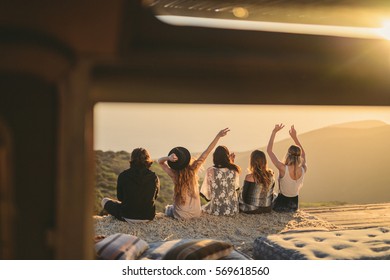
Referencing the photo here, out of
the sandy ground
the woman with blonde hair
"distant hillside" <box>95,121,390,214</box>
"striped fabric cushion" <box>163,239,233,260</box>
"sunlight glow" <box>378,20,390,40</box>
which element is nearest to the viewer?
"sunlight glow" <box>378,20,390,40</box>

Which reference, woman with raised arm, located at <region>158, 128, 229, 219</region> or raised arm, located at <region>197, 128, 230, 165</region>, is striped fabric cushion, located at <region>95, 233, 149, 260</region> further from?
raised arm, located at <region>197, 128, 230, 165</region>

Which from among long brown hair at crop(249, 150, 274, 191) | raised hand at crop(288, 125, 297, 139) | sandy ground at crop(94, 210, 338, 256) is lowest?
sandy ground at crop(94, 210, 338, 256)

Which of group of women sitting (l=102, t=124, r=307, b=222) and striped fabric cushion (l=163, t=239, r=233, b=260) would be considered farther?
group of women sitting (l=102, t=124, r=307, b=222)

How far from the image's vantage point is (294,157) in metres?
4.33

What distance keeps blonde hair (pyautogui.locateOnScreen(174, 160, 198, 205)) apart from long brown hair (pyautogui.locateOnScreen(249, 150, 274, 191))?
1.68ft

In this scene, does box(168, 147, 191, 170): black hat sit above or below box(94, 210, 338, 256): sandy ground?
above

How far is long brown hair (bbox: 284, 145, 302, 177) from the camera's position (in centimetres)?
430

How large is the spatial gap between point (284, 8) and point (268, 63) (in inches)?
20.7

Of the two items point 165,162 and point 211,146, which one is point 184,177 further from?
point 211,146

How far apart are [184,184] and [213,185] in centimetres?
26

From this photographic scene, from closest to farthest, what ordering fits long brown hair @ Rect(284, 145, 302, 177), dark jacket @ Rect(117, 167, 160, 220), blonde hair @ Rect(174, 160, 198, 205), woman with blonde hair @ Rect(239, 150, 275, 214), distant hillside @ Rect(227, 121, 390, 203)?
dark jacket @ Rect(117, 167, 160, 220) < blonde hair @ Rect(174, 160, 198, 205) < woman with blonde hair @ Rect(239, 150, 275, 214) < long brown hair @ Rect(284, 145, 302, 177) < distant hillside @ Rect(227, 121, 390, 203)

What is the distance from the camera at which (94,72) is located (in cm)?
112

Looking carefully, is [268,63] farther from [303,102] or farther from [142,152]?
[142,152]

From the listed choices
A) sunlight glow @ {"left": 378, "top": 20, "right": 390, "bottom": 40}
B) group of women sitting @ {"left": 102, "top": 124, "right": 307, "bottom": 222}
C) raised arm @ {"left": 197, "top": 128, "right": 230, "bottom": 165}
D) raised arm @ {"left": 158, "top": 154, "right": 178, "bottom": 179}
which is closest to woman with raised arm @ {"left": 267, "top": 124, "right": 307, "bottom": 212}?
group of women sitting @ {"left": 102, "top": 124, "right": 307, "bottom": 222}
